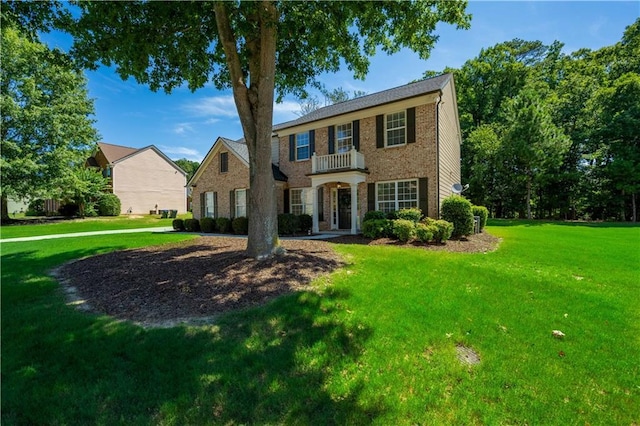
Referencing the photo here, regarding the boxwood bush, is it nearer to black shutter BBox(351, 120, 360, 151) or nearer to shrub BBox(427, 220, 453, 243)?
black shutter BBox(351, 120, 360, 151)

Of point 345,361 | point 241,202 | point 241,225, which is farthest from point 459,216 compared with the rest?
point 241,202

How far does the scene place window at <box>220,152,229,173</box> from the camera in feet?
61.6

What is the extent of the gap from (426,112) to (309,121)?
6114mm

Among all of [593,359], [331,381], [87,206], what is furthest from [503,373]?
[87,206]

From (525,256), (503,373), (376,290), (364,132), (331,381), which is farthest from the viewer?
(364,132)

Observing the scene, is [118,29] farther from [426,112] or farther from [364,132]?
[426,112]

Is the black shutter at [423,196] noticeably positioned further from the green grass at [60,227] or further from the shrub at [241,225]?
the green grass at [60,227]

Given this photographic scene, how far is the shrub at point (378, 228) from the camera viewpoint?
37.8 feet

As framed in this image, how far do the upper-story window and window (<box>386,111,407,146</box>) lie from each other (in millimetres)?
4677

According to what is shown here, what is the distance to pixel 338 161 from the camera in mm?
14359

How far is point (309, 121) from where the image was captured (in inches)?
631

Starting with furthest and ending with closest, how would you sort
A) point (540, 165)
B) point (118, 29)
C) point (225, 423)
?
point (540, 165) → point (118, 29) → point (225, 423)

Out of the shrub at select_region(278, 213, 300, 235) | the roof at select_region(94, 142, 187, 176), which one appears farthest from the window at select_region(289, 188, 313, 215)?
the roof at select_region(94, 142, 187, 176)

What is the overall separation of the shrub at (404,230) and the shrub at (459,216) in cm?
227
